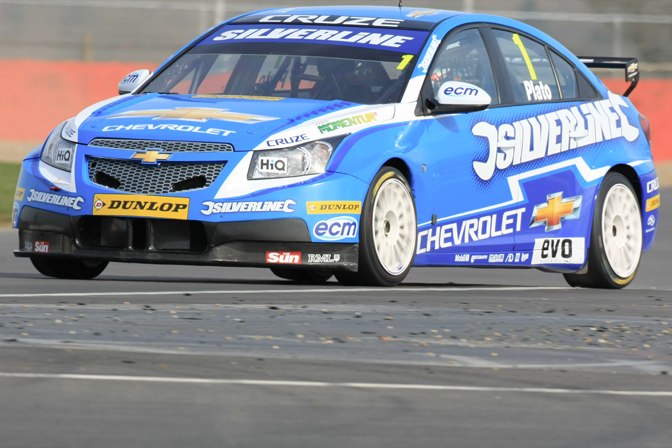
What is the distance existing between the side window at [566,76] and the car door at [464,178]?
85cm

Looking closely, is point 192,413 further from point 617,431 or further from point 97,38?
point 97,38

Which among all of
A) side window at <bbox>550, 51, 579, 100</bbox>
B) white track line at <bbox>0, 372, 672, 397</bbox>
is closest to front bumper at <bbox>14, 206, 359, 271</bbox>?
side window at <bbox>550, 51, 579, 100</bbox>

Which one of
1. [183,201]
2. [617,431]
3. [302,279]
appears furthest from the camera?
[302,279]

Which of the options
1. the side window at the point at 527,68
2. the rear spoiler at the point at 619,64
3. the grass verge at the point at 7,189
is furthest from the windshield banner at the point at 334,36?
the grass verge at the point at 7,189

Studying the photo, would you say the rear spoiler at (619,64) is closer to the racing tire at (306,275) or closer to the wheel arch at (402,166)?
the racing tire at (306,275)

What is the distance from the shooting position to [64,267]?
8703mm

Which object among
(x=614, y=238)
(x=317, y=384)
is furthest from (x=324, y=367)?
(x=614, y=238)

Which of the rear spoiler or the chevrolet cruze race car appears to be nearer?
the chevrolet cruze race car

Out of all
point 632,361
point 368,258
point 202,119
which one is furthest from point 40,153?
point 632,361

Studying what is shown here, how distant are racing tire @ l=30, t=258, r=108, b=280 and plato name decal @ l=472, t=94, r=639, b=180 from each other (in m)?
2.31

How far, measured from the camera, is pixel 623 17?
2588cm

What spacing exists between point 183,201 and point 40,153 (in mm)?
1119

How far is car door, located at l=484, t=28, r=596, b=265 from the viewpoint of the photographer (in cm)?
928

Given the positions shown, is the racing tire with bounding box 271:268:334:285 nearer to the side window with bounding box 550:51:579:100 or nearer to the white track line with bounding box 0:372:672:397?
the side window with bounding box 550:51:579:100
